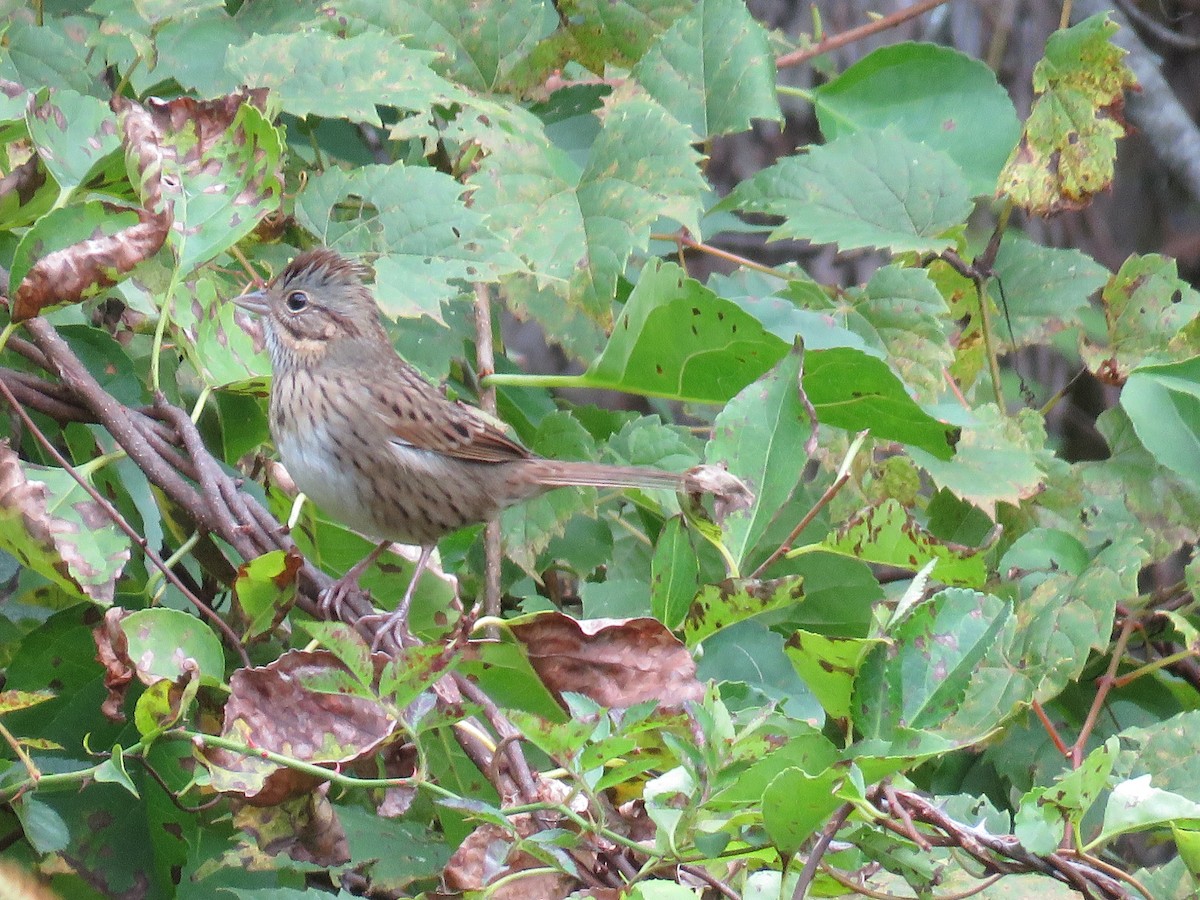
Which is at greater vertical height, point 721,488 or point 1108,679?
point 721,488

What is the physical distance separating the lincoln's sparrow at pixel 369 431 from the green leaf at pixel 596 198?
34 cm

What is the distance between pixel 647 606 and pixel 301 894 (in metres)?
0.94

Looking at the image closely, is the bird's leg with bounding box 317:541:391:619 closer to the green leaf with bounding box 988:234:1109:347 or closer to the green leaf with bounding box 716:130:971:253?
the green leaf with bounding box 716:130:971:253

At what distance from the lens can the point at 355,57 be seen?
260 cm

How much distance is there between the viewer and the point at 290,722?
158 centimetres

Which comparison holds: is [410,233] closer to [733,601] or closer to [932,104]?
[733,601]

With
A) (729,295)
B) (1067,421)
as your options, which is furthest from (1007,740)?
(1067,421)

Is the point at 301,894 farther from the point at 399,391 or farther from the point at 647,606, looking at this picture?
the point at 399,391

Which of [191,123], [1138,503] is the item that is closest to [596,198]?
[191,123]

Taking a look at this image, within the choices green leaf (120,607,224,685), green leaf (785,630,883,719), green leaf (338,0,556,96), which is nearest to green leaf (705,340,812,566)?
green leaf (785,630,883,719)

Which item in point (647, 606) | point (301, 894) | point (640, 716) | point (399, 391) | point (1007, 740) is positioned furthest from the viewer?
point (399, 391)

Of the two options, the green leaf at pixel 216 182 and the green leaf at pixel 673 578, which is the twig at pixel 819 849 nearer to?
the green leaf at pixel 673 578

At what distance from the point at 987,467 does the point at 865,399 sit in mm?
674

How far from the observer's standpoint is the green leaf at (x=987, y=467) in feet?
8.73
